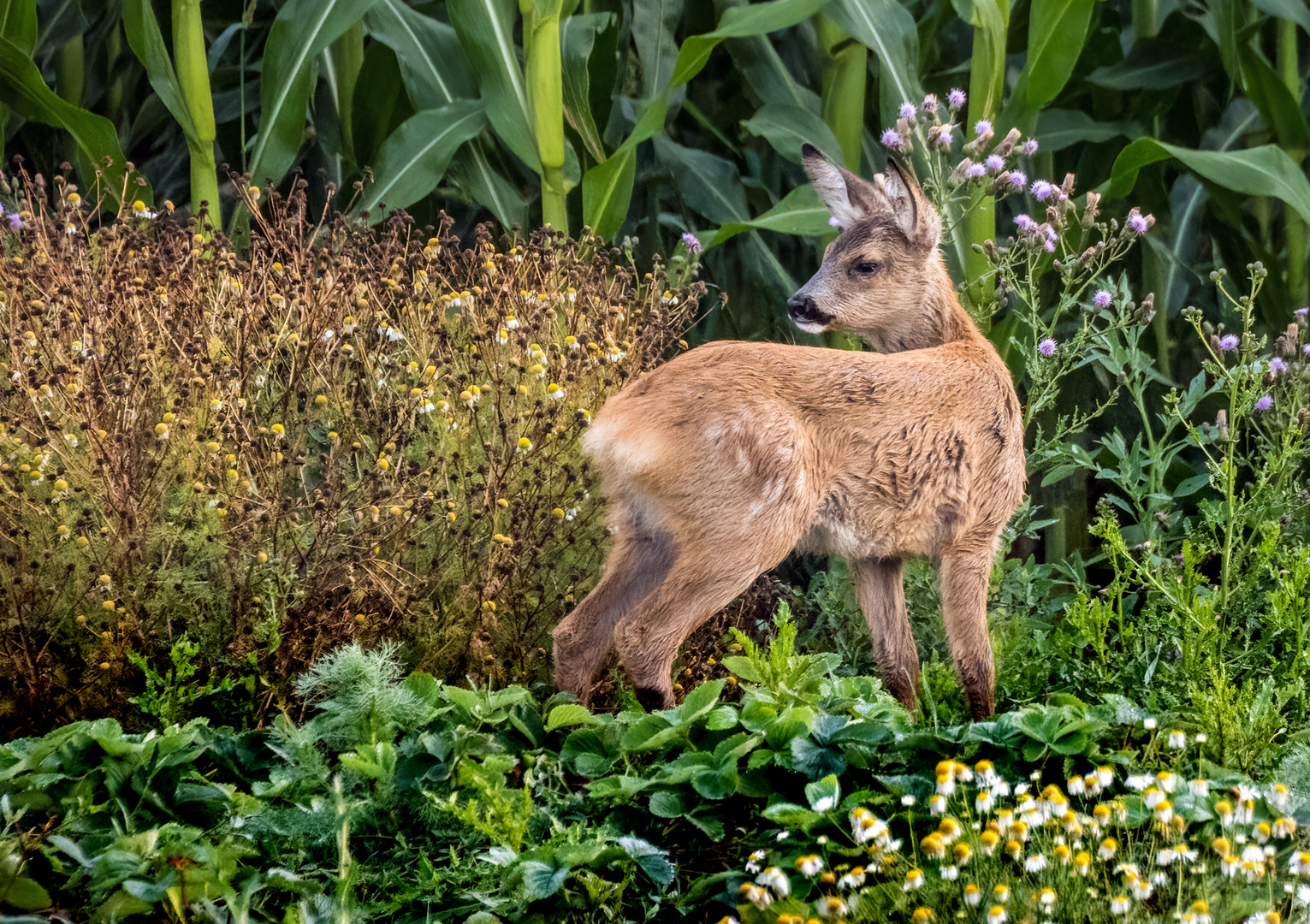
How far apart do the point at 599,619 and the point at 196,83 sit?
3567mm

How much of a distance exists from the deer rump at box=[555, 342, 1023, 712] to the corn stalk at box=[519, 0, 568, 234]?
1.87m

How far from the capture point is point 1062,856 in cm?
254

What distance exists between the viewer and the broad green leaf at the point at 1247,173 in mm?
5324

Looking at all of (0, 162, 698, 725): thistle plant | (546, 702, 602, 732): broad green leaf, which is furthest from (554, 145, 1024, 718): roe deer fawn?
(0, 162, 698, 725): thistle plant

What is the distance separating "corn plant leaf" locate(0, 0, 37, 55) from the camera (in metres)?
5.84

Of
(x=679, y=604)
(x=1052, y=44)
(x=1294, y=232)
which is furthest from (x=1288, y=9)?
(x=679, y=604)

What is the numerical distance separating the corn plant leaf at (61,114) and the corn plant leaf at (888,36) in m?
3.38

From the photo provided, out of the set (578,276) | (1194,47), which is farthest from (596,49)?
(1194,47)

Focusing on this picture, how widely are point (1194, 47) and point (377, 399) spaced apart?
4.89m

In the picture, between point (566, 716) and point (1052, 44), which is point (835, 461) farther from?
point (1052, 44)

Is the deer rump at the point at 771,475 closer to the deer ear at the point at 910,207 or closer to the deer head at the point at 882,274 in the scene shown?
the deer head at the point at 882,274

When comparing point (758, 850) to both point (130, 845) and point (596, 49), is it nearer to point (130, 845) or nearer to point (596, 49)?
point (130, 845)

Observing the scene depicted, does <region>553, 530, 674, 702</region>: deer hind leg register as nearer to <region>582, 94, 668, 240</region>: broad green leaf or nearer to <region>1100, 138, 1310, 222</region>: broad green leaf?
<region>582, 94, 668, 240</region>: broad green leaf

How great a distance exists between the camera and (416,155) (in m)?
5.80
